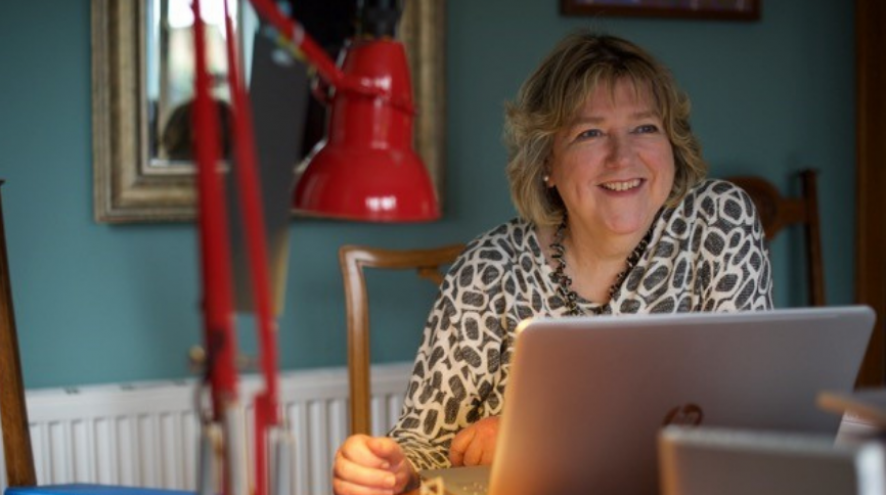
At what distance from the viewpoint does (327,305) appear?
106 inches

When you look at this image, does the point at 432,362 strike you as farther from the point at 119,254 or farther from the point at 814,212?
the point at 814,212

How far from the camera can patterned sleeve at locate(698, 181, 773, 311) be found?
1.90m

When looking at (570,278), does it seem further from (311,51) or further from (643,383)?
(311,51)

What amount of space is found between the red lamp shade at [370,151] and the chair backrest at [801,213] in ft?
7.29

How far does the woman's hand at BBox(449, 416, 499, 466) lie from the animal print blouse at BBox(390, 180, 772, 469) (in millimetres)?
260

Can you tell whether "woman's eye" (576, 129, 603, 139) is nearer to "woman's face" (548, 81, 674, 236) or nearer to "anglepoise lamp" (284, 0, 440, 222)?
"woman's face" (548, 81, 674, 236)

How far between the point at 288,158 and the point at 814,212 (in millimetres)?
2464

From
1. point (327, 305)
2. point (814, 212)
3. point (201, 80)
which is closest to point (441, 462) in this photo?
point (327, 305)

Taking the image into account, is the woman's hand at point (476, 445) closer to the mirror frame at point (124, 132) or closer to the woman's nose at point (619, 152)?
the woman's nose at point (619, 152)

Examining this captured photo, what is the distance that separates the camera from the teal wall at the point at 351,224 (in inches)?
97.2

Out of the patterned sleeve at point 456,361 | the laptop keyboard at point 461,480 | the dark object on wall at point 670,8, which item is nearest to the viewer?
the laptop keyboard at point 461,480

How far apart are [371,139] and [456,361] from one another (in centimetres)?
108

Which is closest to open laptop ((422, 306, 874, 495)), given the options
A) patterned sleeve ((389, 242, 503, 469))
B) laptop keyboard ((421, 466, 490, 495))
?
laptop keyboard ((421, 466, 490, 495))

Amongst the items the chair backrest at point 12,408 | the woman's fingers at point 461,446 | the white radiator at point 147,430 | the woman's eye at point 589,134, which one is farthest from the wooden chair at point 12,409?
the woman's eye at point 589,134
